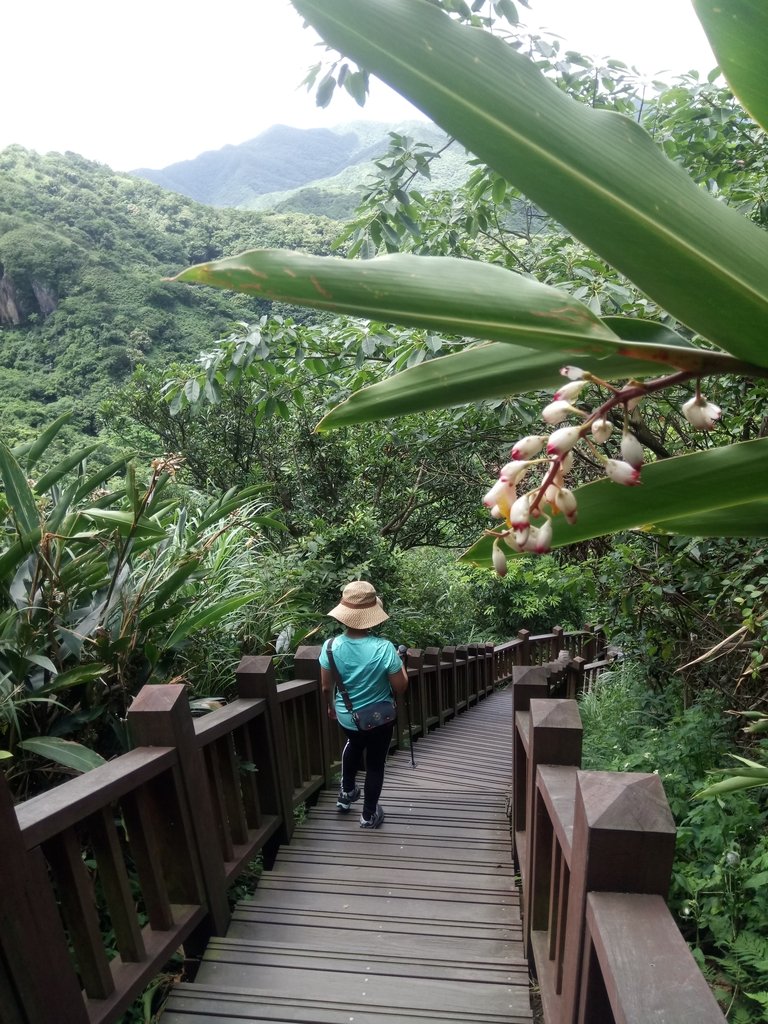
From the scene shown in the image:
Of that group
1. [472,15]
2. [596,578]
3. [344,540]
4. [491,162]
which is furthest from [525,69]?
[344,540]

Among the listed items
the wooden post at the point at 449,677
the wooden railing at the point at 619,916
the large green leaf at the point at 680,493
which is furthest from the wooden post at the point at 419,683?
the large green leaf at the point at 680,493

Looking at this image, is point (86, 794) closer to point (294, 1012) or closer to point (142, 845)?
point (142, 845)

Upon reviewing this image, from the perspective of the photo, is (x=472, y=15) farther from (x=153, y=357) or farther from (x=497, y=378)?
(x=153, y=357)

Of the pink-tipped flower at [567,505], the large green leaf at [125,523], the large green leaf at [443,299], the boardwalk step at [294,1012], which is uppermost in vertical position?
the large green leaf at [443,299]

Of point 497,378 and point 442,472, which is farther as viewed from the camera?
point 442,472

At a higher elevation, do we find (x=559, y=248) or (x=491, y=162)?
(x=559, y=248)

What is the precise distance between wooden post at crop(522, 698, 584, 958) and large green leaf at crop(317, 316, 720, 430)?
63.8 inches

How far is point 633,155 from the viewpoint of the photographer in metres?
0.48

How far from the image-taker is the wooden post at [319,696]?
392cm

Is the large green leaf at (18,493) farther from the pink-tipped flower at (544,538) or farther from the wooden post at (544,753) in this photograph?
the pink-tipped flower at (544,538)

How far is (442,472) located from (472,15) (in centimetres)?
665

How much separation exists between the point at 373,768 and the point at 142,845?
183 cm

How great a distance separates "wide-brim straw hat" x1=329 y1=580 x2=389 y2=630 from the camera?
372cm

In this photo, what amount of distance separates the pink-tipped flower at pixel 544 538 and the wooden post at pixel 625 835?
0.86m
